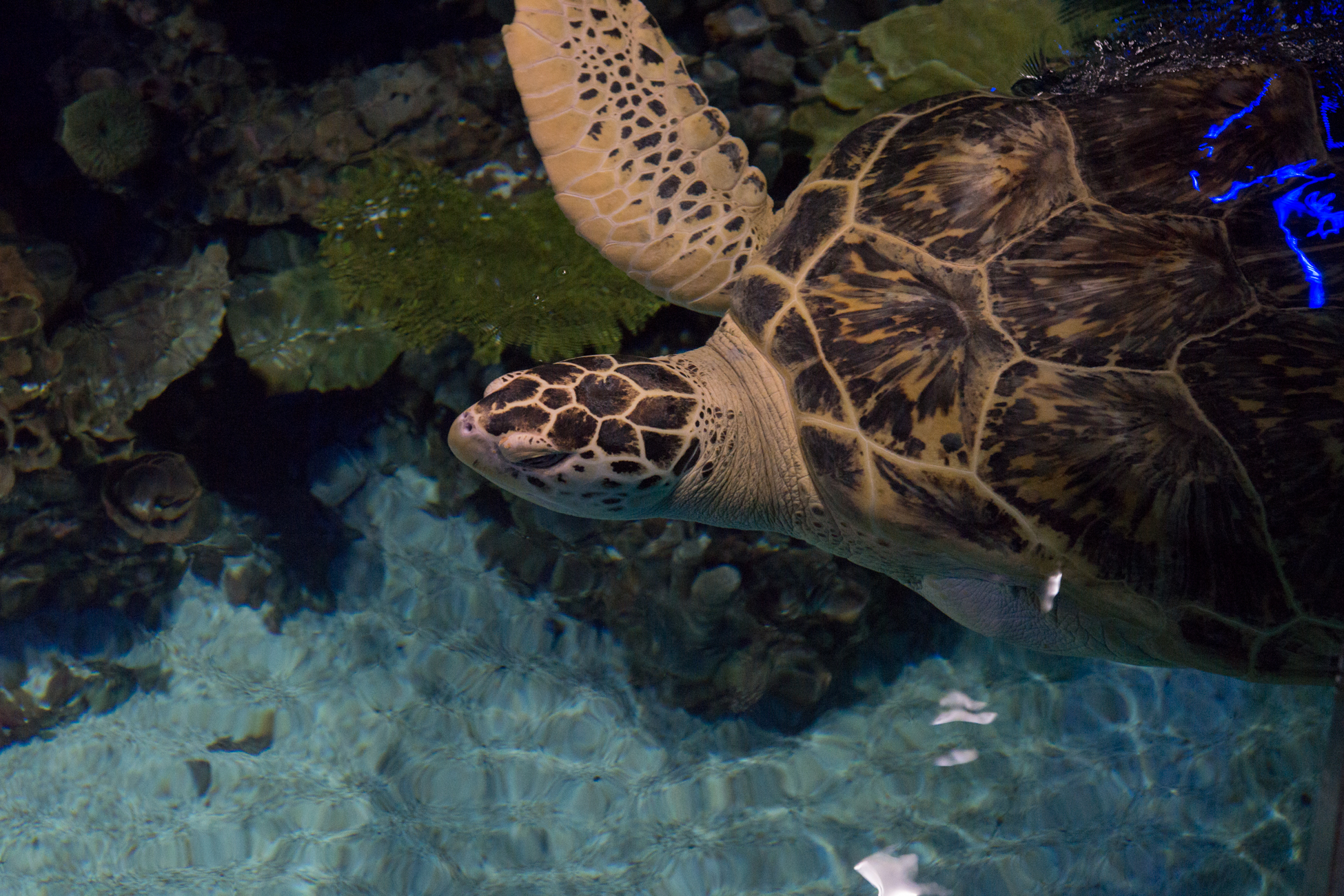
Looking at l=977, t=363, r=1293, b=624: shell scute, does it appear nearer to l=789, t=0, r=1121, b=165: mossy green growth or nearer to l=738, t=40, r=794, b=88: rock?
l=789, t=0, r=1121, b=165: mossy green growth

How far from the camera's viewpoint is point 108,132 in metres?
2.49

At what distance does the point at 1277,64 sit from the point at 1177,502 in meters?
1.03

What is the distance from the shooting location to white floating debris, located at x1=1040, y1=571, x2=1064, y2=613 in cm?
150

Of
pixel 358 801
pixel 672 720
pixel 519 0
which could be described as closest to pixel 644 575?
pixel 672 720

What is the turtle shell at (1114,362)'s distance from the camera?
4.51ft

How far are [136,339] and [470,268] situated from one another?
1187mm

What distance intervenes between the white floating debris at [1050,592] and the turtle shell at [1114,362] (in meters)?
0.02

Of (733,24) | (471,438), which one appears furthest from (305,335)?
(733,24)

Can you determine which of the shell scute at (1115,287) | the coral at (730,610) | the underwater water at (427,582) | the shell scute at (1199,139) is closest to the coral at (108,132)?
the underwater water at (427,582)

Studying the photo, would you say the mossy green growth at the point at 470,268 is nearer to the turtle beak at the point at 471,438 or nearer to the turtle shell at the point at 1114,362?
the turtle beak at the point at 471,438

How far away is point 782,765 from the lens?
232cm

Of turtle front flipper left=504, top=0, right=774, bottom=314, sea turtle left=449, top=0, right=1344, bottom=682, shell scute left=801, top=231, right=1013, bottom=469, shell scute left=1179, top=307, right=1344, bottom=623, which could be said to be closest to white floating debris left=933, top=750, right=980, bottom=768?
sea turtle left=449, top=0, right=1344, bottom=682

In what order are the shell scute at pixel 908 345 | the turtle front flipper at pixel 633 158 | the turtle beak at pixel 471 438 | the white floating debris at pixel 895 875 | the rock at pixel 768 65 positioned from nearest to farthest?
1. the shell scute at pixel 908 345
2. the turtle beak at pixel 471 438
3. the turtle front flipper at pixel 633 158
4. the white floating debris at pixel 895 875
5. the rock at pixel 768 65

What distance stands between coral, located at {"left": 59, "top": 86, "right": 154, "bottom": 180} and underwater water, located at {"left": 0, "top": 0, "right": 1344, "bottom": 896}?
1 cm
